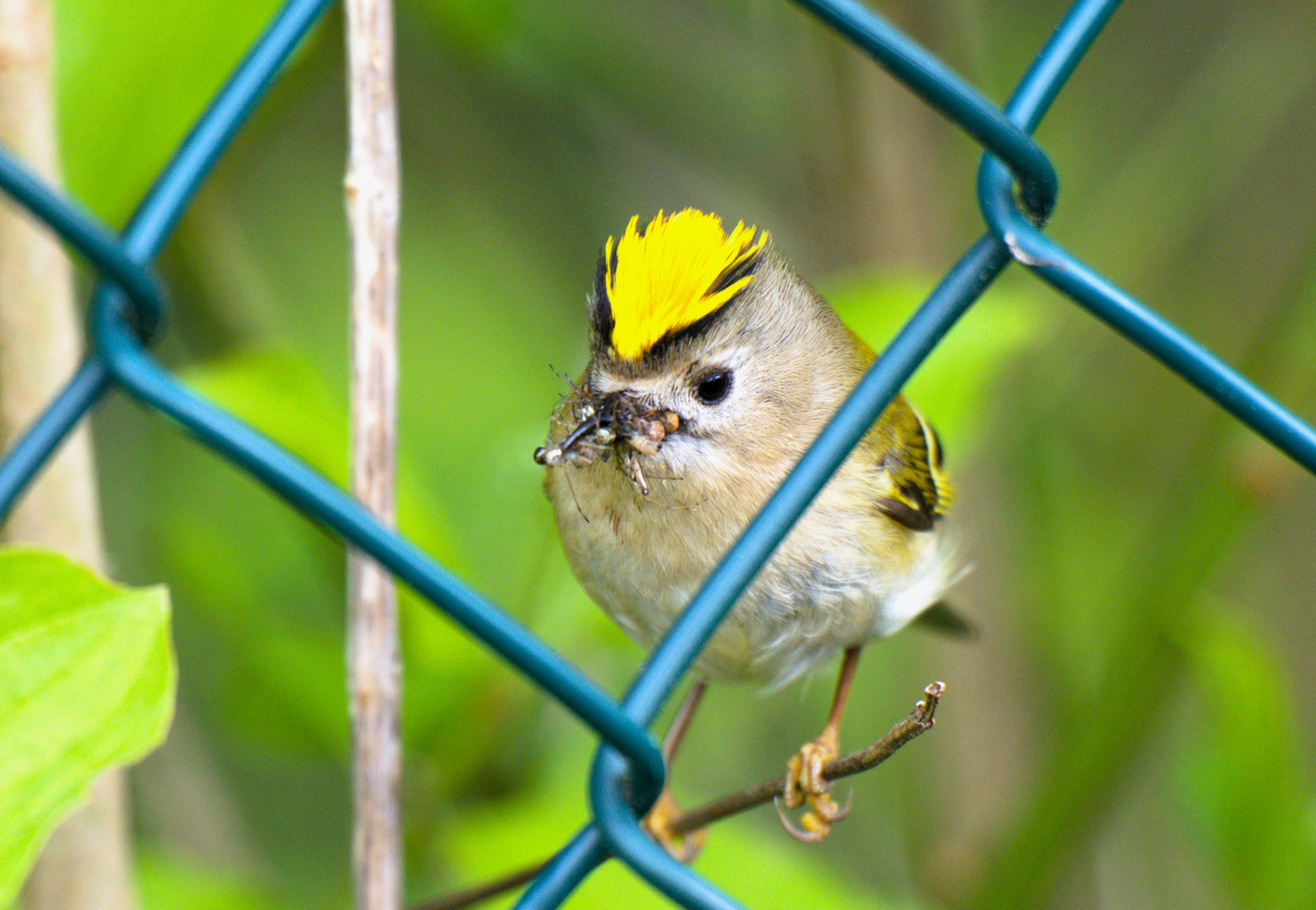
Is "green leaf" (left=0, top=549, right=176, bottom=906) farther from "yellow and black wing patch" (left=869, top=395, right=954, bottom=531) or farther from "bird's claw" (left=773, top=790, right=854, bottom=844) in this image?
"yellow and black wing patch" (left=869, top=395, right=954, bottom=531)

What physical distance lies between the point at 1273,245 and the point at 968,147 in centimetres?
141

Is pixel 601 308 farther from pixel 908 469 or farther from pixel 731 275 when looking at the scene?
pixel 908 469

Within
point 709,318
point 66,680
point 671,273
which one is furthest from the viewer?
point 709,318

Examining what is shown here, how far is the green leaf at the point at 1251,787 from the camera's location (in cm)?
150

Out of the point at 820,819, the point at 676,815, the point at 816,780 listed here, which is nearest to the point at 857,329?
the point at 816,780

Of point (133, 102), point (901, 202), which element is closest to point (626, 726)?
point (133, 102)

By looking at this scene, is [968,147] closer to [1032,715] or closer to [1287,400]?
[1287,400]

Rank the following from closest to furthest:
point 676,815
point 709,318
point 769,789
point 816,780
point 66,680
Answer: point 66,680 → point 769,789 → point 709,318 → point 816,780 → point 676,815

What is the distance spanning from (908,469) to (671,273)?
0.56 m

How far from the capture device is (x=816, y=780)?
141 cm

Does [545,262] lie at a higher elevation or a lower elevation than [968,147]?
lower

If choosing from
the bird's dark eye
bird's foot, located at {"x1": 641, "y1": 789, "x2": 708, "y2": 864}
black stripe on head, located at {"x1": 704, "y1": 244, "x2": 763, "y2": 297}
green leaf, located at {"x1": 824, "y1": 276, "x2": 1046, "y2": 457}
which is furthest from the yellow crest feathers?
bird's foot, located at {"x1": 641, "y1": 789, "x2": 708, "y2": 864}

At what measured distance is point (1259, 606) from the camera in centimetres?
361

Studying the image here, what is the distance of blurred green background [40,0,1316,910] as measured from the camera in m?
1.50
